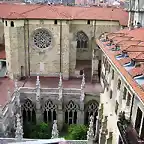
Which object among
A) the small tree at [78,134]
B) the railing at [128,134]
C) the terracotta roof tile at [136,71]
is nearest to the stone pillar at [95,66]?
the small tree at [78,134]

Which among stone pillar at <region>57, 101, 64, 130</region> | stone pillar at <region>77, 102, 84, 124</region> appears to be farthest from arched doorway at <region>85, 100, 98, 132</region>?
stone pillar at <region>57, 101, 64, 130</region>

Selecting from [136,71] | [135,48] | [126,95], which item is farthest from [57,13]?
[136,71]

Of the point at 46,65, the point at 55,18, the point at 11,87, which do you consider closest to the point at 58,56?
the point at 46,65

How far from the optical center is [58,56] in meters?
37.6

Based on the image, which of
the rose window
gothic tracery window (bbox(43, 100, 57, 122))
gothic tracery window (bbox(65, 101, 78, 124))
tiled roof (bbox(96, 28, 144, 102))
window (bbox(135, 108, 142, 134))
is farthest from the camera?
the rose window

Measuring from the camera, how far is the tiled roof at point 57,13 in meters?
36.0

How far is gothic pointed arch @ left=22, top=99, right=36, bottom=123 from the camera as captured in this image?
33000mm

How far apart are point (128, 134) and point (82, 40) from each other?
91.0ft

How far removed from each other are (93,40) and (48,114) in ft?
46.0

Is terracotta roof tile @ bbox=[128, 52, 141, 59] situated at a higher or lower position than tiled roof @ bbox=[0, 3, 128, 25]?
lower

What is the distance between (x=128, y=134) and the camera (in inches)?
604

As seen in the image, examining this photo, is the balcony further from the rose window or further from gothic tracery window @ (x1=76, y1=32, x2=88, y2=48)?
gothic tracery window @ (x1=76, y1=32, x2=88, y2=48)

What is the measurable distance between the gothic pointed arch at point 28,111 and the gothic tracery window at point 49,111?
5.03 ft

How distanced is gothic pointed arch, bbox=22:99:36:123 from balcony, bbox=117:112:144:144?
60.2 feet
